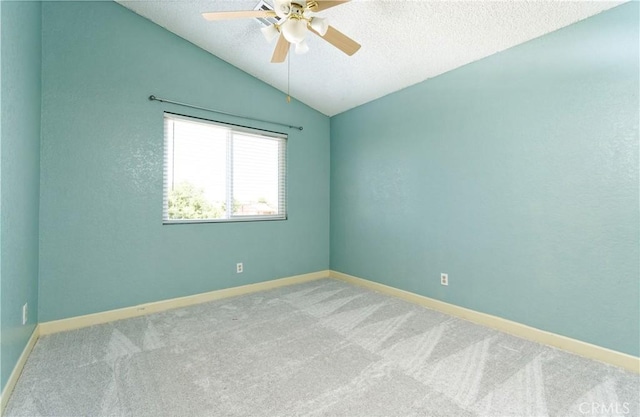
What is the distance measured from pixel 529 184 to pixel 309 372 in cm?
228

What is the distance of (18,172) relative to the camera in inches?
70.1

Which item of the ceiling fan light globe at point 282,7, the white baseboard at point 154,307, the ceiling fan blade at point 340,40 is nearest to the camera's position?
the ceiling fan light globe at point 282,7

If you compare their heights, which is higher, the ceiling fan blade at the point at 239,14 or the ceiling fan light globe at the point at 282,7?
the ceiling fan blade at the point at 239,14

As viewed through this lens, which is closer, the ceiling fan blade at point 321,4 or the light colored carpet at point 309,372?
the light colored carpet at point 309,372

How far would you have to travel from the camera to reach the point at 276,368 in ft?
6.13

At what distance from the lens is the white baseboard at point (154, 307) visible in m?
2.39

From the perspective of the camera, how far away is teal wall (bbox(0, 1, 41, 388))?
1519mm

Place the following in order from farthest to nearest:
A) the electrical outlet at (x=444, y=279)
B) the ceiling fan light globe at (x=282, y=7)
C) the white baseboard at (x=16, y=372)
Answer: the electrical outlet at (x=444, y=279) → the ceiling fan light globe at (x=282, y=7) → the white baseboard at (x=16, y=372)

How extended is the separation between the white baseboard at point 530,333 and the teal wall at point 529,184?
0.06 m

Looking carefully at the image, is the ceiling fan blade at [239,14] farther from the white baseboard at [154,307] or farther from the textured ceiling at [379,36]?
the white baseboard at [154,307]

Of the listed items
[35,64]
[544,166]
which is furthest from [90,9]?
[544,166]

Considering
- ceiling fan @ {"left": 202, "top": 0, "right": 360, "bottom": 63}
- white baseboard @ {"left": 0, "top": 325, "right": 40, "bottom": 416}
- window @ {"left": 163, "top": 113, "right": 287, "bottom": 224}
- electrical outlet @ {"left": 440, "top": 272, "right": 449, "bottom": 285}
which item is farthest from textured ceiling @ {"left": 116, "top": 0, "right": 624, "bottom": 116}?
white baseboard @ {"left": 0, "top": 325, "right": 40, "bottom": 416}
